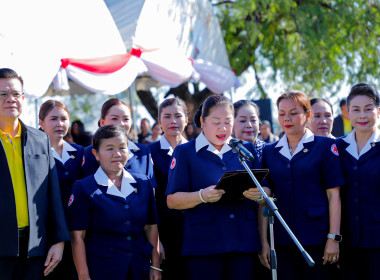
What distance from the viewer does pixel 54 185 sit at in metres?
4.09

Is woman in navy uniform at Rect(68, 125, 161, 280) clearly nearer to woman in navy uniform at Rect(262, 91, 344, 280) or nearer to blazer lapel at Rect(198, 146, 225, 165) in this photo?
Result: blazer lapel at Rect(198, 146, 225, 165)

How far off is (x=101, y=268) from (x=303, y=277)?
1.56m

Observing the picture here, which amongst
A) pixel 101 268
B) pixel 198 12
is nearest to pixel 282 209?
pixel 101 268

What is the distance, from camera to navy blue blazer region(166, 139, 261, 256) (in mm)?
4148

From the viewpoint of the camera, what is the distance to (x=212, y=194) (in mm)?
3953

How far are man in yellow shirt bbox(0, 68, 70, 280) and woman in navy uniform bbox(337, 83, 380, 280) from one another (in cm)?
224

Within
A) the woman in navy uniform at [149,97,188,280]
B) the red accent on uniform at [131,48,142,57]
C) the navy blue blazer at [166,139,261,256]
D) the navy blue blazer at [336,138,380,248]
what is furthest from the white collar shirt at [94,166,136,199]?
the red accent on uniform at [131,48,142,57]

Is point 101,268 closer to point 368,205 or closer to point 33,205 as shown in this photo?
point 33,205

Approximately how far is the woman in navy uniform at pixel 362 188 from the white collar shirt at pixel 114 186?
1.74 metres

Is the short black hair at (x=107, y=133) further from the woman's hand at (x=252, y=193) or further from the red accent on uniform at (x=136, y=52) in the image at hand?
the red accent on uniform at (x=136, y=52)

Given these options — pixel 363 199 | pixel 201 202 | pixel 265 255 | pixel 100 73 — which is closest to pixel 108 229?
pixel 201 202

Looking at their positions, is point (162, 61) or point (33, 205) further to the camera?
point (162, 61)

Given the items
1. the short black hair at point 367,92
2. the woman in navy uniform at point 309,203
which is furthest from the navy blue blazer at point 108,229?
the short black hair at point 367,92

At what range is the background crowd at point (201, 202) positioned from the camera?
3930 mm
